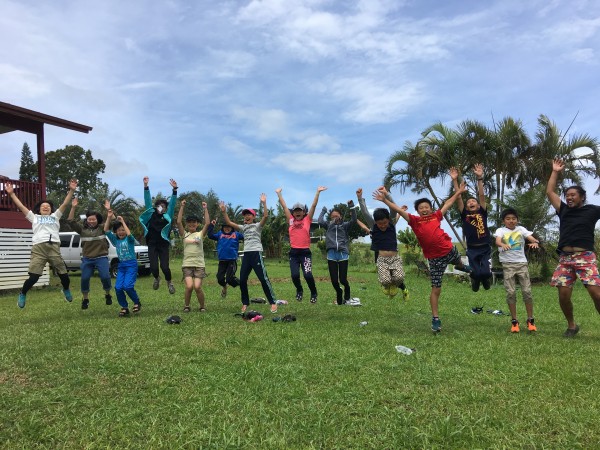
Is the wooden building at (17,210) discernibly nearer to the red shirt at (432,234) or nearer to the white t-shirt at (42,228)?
the white t-shirt at (42,228)

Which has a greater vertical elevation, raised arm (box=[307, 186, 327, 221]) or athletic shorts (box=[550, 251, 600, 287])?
raised arm (box=[307, 186, 327, 221])

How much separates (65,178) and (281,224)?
27112 mm

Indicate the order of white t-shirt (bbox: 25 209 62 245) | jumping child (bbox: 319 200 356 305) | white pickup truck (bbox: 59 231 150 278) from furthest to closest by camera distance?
white pickup truck (bbox: 59 231 150 278) → jumping child (bbox: 319 200 356 305) → white t-shirt (bbox: 25 209 62 245)

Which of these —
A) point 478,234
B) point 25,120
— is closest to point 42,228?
point 478,234

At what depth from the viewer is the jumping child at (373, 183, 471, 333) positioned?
268 inches

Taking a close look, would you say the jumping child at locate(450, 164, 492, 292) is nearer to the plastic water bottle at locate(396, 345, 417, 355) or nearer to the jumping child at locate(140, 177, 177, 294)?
the plastic water bottle at locate(396, 345, 417, 355)

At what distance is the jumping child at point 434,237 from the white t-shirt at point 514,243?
2.95 ft

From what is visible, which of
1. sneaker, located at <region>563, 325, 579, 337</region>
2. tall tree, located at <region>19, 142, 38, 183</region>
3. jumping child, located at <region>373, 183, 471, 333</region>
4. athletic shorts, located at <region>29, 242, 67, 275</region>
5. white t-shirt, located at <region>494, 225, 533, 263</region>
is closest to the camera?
sneaker, located at <region>563, 325, 579, 337</region>

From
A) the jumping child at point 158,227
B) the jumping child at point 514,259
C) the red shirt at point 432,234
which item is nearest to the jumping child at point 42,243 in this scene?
the jumping child at point 158,227

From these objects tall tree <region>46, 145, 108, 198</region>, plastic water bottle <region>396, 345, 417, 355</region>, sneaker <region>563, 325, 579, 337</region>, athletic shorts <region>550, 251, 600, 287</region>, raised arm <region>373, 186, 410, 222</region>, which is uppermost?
tall tree <region>46, 145, 108, 198</region>

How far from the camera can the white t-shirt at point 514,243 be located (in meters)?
7.15

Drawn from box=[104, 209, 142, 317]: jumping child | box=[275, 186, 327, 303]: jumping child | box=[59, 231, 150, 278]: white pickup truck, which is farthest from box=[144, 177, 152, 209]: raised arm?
box=[59, 231, 150, 278]: white pickup truck

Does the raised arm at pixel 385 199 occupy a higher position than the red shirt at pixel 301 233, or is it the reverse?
the raised arm at pixel 385 199

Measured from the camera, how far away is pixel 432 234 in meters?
6.80
